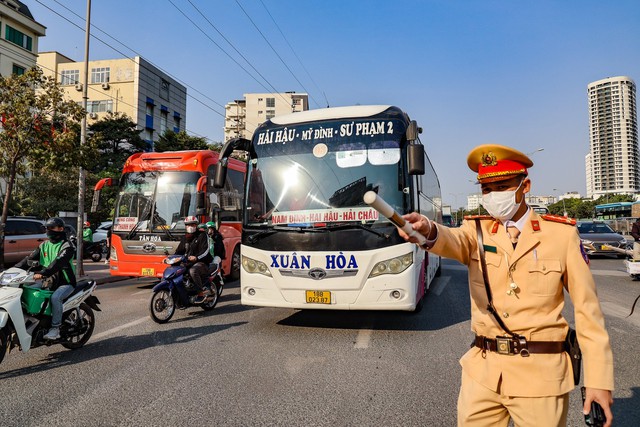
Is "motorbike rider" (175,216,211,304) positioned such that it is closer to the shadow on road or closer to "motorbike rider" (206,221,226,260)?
"motorbike rider" (206,221,226,260)

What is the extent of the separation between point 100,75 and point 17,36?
17754 millimetres

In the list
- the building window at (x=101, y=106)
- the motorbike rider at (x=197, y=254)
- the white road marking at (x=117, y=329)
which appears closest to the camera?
the white road marking at (x=117, y=329)

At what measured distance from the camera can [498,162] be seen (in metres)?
2.02

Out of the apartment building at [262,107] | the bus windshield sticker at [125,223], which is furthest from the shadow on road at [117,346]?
the apartment building at [262,107]

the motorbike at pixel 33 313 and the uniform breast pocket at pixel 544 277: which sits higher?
the uniform breast pocket at pixel 544 277

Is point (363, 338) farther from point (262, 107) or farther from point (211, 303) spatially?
point (262, 107)

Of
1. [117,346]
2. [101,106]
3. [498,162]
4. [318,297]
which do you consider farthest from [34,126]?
[101,106]

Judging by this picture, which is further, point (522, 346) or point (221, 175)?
point (221, 175)

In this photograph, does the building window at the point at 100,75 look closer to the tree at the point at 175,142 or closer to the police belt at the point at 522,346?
the tree at the point at 175,142

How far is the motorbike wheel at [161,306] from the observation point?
686 centimetres

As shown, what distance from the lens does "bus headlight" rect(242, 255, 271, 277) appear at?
6000 millimetres

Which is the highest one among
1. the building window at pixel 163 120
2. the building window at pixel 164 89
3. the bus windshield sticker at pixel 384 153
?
the building window at pixel 164 89

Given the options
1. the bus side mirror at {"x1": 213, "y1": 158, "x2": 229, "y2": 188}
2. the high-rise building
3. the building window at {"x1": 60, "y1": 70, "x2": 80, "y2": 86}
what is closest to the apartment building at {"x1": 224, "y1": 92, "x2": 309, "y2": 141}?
the building window at {"x1": 60, "y1": 70, "x2": 80, "y2": 86}

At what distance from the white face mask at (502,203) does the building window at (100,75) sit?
2516 inches
